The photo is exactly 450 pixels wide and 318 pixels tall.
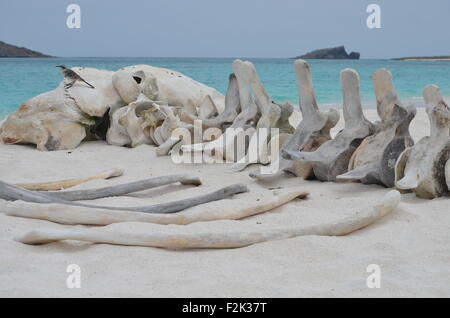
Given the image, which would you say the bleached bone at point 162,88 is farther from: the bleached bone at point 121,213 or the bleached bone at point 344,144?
the bleached bone at point 121,213

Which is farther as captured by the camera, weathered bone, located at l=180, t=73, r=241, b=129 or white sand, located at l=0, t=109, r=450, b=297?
weathered bone, located at l=180, t=73, r=241, b=129

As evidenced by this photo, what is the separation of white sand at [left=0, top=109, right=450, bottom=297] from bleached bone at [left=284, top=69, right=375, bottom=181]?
1.59 ft

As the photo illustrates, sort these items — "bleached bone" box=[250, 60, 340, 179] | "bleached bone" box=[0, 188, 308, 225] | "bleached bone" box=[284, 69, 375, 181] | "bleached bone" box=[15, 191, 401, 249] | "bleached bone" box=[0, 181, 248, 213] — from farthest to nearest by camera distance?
"bleached bone" box=[250, 60, 340, 179] < "bleached bone" box=[284, 69, 375, 181] < "bleached bone" box=[0, 181, 248, 213] < "bleached bone" box=[0, 188, 308, 225] < "bleached bone" box=[15, 191, 401, 249]

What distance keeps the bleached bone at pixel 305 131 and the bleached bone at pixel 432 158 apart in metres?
0.94

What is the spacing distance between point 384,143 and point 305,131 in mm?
796

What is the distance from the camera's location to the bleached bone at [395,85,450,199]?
13.1 ft

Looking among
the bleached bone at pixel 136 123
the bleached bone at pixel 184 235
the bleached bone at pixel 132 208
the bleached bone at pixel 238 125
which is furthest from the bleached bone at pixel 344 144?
the bleached bone at pixel 136 123

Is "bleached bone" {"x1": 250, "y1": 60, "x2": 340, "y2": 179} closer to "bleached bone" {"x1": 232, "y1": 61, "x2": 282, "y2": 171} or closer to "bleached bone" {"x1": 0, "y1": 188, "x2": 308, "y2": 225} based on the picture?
"bleached bone" {"x1": 232, "y1": 61, "x2": 282, "y2": 171}

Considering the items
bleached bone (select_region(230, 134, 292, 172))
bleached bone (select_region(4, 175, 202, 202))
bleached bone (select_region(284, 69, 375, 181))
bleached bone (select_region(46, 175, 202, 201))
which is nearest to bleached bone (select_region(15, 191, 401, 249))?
bleached bone (select_region(4, 175, 202, 202))

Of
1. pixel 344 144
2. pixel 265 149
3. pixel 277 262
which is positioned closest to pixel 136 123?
pixel 265 149

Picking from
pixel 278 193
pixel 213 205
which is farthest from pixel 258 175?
pixel 213 205

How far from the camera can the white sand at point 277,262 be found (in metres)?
2.64

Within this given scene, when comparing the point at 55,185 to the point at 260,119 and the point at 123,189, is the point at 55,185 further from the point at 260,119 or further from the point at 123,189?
the point at 260,119

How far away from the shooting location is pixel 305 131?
16.7 ft
